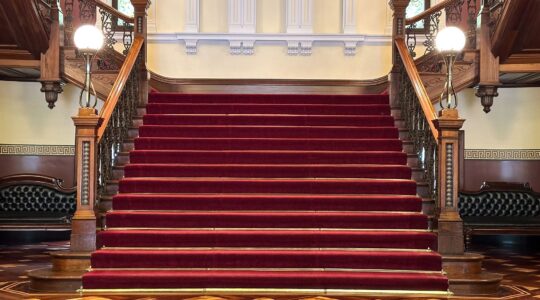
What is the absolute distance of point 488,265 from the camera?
788cm

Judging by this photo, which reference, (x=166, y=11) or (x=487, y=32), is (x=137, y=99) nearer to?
(x=166, y=11)

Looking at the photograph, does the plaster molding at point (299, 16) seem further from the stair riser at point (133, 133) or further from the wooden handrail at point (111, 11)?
the stair riser at point (133, 133)

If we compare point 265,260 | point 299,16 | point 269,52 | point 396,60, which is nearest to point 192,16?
point 269,52

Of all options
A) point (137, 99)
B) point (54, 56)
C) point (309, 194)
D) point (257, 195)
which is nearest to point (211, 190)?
point (257, 195)

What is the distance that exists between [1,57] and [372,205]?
452 centimetres

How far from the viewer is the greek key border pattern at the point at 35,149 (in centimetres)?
1027

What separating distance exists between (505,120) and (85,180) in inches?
241

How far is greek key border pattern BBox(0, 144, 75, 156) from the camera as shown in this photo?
33.7 feet

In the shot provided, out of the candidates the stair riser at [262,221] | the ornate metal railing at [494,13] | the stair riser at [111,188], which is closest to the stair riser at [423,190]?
the stair riser at [262,221]

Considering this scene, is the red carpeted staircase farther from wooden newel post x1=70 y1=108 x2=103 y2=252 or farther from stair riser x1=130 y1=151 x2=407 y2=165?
wooden newel post x1=70 y1=108 x2=103 y2=252

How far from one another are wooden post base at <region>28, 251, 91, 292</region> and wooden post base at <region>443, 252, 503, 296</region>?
2.88 metres

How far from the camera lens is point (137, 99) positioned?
28.4ft

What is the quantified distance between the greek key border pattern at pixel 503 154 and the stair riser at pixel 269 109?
2.22 meters

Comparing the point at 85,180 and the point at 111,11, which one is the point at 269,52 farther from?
the point at 85,180
